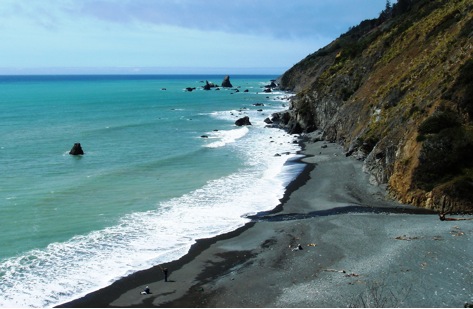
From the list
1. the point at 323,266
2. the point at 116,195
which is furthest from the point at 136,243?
the point at 116,195

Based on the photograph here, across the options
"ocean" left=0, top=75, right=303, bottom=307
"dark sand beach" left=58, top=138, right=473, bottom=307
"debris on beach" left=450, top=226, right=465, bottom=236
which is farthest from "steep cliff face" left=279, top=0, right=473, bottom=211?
"ocean" left=0, top=75, right=303, bottom=307

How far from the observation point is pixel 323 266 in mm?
22406

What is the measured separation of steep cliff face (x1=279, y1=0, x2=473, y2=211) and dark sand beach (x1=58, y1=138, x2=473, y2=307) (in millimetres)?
2834

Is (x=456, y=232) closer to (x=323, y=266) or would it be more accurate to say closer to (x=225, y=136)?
(x=323, y=266)

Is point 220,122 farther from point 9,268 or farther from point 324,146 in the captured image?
point 9,268

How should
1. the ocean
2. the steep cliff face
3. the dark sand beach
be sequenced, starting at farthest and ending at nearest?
the steep cliff face, the ocean, the dark sand beach

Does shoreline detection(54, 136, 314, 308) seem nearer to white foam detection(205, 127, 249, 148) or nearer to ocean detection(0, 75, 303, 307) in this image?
ocean detection(0, 75, 303, 307)

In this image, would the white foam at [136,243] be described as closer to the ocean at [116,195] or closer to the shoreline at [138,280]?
the ocean at [116,195]

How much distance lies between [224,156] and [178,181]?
41.1 feet

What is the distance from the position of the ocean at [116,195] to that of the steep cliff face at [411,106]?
721cm

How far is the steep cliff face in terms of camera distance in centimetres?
3100

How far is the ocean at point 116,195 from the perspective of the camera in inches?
932

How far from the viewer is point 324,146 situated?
179ft

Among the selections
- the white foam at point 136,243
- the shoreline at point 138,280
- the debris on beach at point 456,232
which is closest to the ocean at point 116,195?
the white foam at point 136,243
